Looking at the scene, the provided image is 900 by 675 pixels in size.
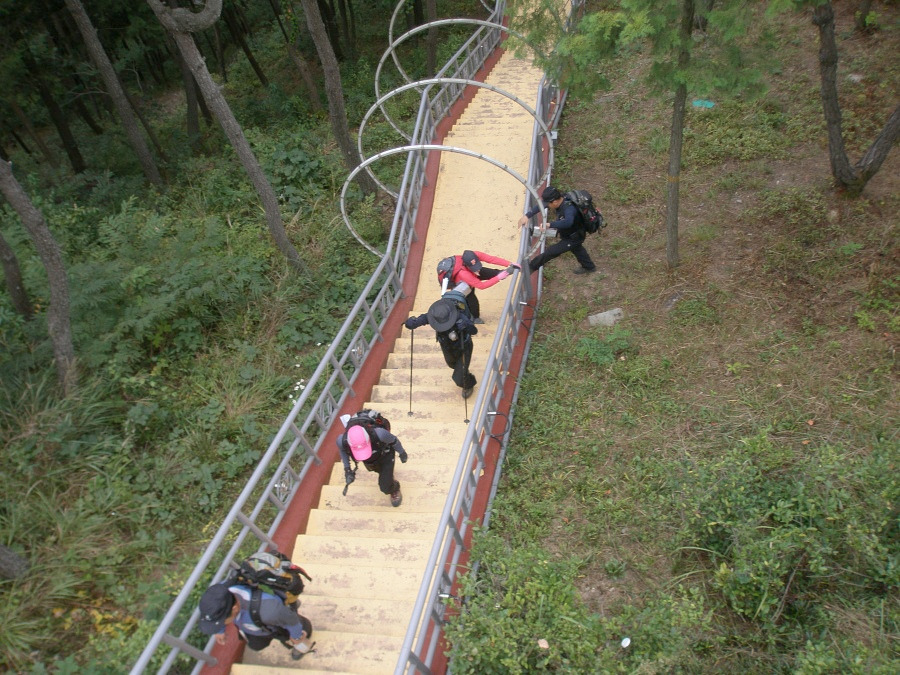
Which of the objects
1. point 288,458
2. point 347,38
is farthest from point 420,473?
point 347,38

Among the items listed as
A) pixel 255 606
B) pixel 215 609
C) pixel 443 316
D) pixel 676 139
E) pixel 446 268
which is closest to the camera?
pixel 215 609

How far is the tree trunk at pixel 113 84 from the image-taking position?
12.4 metres

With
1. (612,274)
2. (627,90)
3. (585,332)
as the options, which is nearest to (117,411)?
(585,332)

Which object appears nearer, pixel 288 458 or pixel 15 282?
pixel 288 458

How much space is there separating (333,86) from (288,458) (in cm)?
755

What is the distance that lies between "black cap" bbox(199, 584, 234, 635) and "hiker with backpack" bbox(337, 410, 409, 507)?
1.58 metres

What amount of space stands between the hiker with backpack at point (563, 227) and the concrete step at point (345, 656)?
5670mm

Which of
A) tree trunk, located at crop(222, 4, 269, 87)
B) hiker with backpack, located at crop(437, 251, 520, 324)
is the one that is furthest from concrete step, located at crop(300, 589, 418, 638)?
tree trunk, located at crop(222, 4, 269, 87)

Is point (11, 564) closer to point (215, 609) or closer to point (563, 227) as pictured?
point (215, 609)

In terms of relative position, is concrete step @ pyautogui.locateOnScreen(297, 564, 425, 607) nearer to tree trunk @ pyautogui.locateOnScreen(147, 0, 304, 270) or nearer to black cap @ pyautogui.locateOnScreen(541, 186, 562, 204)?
black cap @ pyautogui.locateOnScreen(541, 186, 562, 204)

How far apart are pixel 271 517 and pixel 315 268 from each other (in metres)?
4.84

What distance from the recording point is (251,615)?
4.70 metres

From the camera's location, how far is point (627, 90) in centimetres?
1346

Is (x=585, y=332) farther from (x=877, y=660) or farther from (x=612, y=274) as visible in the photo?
(x=877, y=660)
